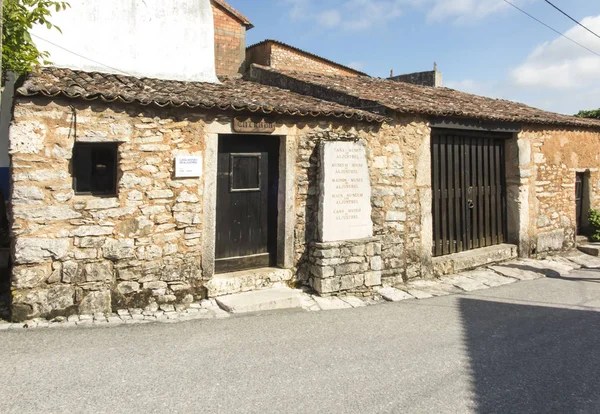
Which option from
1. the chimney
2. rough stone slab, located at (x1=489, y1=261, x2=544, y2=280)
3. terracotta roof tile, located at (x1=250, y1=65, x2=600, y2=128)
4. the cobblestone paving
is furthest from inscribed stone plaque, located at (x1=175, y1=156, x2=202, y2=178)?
the chimney

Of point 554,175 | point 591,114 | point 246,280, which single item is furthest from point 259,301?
point 591,114

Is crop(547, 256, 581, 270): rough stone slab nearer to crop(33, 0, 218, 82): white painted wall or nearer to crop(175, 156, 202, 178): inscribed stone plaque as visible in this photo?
crop(175, 156, 202, 178): inscribed stone plaque

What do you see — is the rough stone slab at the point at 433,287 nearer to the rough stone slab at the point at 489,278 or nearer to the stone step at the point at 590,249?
the rough stone slab at the point at 489,278

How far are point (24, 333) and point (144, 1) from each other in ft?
19.1

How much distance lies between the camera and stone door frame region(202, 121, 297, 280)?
5641 millimetres

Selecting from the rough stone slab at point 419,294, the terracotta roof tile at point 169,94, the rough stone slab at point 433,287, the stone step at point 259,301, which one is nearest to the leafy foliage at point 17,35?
the terracotta roof tile at point 169,94

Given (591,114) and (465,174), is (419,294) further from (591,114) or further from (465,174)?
(591,114)

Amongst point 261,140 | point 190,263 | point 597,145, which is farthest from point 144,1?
point 597,145

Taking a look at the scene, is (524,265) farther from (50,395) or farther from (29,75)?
(29,75)

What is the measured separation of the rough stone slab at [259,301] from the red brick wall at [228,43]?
9366 millimetres

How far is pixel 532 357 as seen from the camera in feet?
13.8

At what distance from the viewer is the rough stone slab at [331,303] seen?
5.77m

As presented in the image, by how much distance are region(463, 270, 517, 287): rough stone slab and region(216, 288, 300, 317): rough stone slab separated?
3.49 metres

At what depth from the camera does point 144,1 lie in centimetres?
766
